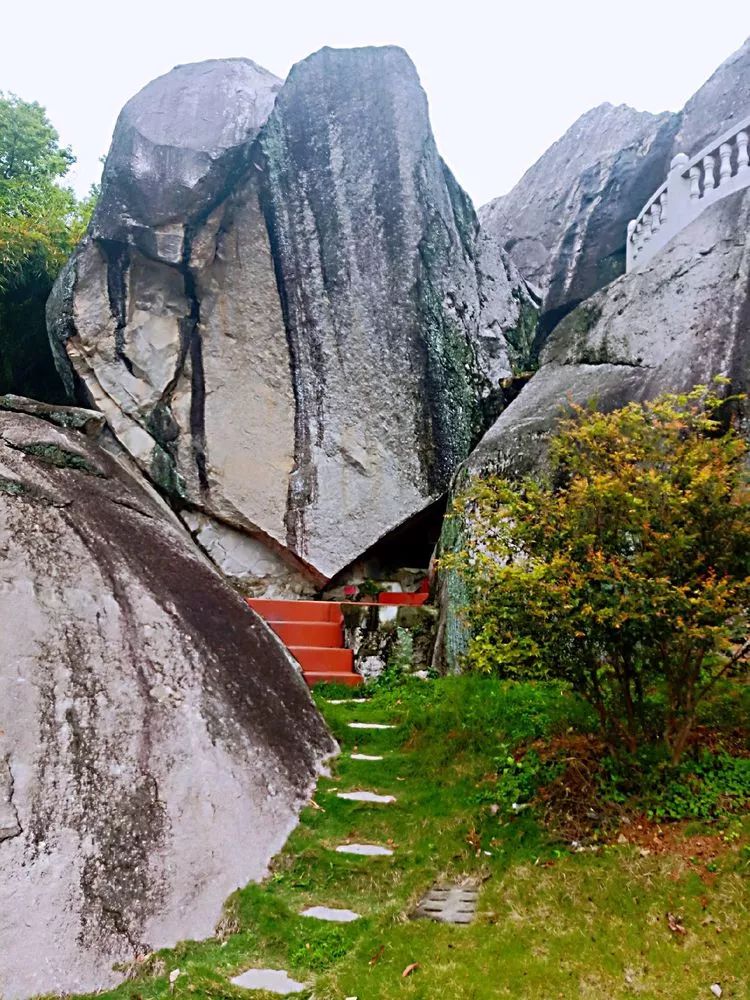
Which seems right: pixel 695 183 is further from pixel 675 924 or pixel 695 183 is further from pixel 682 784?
pixel 675 924

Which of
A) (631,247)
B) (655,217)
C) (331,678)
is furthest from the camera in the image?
(631,247)

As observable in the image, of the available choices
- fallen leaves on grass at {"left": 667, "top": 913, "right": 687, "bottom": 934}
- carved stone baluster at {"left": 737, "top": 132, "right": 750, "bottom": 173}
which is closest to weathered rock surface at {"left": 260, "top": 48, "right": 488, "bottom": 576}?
carved stone baluster at {"left": 737, "top": 132, "right": 750, "bottom": 173}

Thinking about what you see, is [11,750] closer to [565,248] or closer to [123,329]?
[123,329]

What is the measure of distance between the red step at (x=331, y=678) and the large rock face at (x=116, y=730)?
6.07 ft

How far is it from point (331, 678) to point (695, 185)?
7955mm

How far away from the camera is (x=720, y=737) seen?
5648 millimetres

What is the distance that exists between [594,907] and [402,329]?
915 centimetres

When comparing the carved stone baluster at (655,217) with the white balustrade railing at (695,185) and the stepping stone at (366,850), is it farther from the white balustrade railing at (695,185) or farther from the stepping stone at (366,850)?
the stepping stone at (366,850)

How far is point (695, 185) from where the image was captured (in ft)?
32.9

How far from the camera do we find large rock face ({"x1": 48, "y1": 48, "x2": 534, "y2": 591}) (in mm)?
11438

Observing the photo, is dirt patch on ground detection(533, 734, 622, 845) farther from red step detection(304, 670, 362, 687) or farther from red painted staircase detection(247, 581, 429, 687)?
red painted staircase detection(247, 581, 429, 687)

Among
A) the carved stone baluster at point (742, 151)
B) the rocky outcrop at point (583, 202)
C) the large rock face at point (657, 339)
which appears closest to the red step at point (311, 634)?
the large rock face at point (657, 339)

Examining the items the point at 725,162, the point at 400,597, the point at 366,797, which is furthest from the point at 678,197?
the point at 366,797

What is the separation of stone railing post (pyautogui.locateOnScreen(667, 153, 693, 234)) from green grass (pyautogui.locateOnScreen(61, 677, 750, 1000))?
717cm
